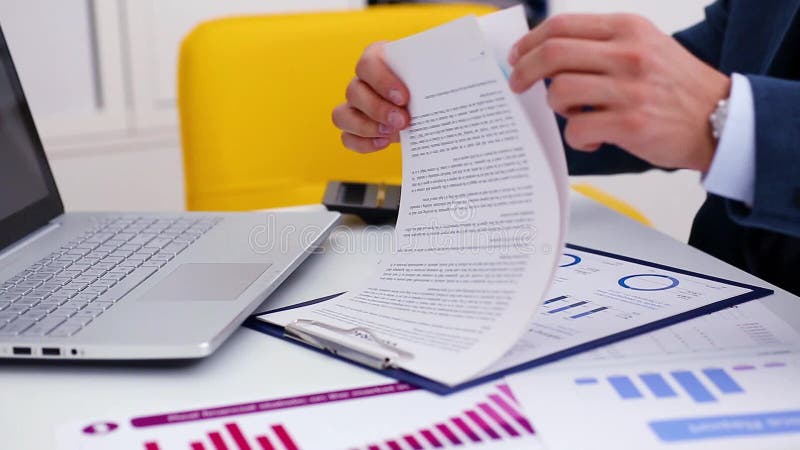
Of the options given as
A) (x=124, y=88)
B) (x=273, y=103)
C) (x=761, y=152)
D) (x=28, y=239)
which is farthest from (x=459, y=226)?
(x=124, y=88)

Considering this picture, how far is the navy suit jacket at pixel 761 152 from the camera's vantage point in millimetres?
591

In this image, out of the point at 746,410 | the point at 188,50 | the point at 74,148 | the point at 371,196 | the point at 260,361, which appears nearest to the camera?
the point at 746,410

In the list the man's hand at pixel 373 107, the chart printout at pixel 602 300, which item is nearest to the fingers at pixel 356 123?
the man's hand at pixel 373 107

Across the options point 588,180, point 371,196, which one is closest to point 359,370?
point 371,196

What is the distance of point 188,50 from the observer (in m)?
1.40

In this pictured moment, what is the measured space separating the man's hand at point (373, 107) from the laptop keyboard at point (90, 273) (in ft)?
0.61

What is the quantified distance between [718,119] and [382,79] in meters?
0.27

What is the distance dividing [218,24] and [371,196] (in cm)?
58

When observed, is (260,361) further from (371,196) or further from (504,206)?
(371,196)

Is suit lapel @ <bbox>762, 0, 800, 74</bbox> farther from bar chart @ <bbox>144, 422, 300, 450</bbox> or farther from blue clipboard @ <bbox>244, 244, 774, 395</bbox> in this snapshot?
bar chart @ <bbox>144, 422, 300, 450</bbox>

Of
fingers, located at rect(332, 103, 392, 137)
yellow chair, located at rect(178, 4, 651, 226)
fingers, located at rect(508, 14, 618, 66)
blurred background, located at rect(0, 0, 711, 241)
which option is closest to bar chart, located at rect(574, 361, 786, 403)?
fingers, located at rect(508, 14, 618, 66)

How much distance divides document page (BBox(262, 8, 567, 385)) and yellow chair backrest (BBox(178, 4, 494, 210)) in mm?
752

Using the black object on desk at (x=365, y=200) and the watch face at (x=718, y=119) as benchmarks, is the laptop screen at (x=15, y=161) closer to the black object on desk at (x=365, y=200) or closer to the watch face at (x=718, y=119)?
the black object on desk at (x=365, y=200)

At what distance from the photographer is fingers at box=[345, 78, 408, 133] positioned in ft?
2.31
